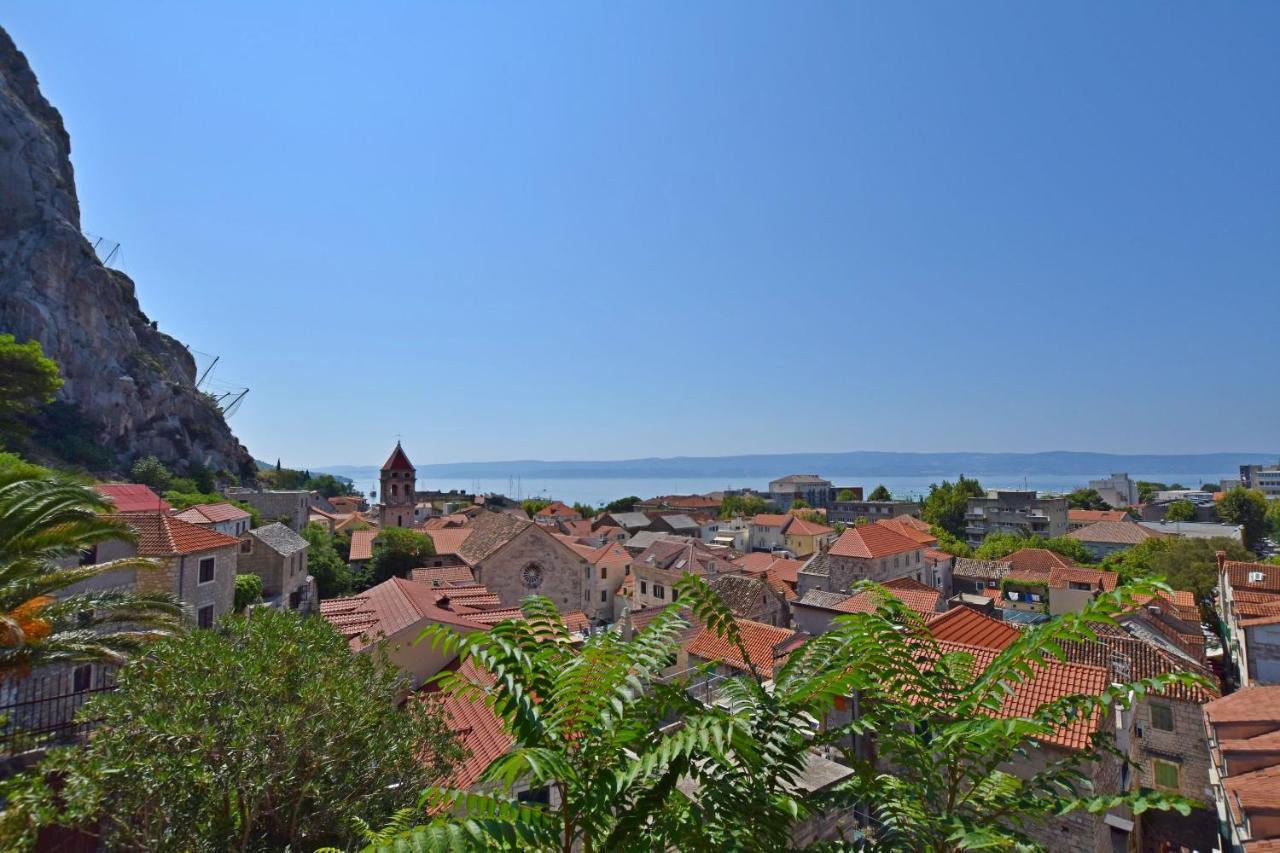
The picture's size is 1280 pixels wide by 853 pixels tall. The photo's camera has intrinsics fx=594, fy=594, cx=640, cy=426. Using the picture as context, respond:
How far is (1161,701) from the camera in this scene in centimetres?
2272

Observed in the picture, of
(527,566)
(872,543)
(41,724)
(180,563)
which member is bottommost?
(527,566)

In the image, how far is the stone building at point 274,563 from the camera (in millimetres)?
31328

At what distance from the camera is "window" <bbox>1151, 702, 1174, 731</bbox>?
73.9 ft

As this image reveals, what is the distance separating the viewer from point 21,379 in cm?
3362

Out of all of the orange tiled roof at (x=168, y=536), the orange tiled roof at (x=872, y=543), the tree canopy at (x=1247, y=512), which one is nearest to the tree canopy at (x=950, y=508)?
the tree canopy at (x=1247, y=512)

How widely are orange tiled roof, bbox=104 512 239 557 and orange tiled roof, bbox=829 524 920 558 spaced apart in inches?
1444

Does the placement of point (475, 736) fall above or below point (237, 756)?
below

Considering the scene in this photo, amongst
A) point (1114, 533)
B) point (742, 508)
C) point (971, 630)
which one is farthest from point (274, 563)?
point (742, 508)

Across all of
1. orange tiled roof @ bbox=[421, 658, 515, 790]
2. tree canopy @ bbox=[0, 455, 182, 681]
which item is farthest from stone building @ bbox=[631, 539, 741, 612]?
tree canopy @ bbox=[0, 455, 182, 681]

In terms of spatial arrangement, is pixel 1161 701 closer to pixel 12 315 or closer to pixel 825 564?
pixel 825 564

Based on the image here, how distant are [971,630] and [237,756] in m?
16.8

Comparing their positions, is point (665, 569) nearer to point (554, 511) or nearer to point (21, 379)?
point (21, 379)

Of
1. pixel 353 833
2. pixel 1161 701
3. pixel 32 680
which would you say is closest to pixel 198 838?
pixel 353 833

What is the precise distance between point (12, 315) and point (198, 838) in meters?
90.0
